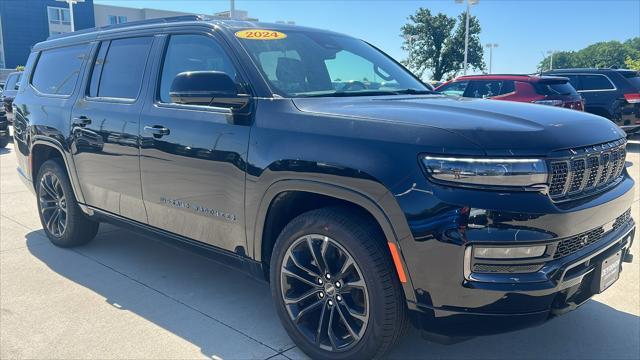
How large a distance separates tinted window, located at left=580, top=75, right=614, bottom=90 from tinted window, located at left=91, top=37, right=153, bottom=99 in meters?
11.3

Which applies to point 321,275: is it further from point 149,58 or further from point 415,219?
point 149,58

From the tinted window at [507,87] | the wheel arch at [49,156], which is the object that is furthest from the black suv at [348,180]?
the tinted window at [507,87]

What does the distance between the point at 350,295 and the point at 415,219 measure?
639 millimetres

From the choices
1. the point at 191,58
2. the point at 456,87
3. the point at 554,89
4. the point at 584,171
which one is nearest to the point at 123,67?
the point at 191,58

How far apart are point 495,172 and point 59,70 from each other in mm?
4182

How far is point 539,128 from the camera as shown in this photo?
247 centimetres

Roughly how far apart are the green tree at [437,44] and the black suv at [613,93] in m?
44.8

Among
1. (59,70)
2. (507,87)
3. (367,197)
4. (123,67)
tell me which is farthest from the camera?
(507,87)

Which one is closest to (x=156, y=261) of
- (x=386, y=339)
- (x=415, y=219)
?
(x=386, y=339)

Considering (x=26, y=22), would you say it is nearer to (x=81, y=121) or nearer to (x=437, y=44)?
(x=437, y=44)

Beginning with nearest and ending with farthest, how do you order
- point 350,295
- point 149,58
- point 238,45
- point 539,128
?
point 539,128, point 350,295, point 238,45, point 149,58

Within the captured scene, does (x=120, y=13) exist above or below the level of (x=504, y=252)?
above

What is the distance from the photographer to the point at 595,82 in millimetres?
12297

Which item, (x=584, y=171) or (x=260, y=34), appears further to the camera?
(x=260, y=34)
